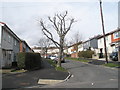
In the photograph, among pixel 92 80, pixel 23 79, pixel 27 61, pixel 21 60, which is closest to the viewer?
pixel 23 79

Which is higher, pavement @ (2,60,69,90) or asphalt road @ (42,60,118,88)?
pavement @ (2,60,69,90)

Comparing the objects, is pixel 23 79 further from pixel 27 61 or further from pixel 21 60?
pixel 27 61

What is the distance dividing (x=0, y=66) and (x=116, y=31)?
30199mm

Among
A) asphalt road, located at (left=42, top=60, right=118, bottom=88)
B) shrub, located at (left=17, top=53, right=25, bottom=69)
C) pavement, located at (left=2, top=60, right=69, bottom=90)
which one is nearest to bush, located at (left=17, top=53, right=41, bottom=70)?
shrub, located at (left=17, top=53, right=25, bottom=69)

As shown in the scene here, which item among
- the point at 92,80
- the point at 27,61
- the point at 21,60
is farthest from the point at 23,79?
the point at 27,61

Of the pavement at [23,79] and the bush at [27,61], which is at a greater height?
the bush at [27,61]

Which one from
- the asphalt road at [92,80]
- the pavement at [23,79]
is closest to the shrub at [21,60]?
the pavement at [23,79]

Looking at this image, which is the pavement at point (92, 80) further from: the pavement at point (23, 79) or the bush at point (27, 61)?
the bush at point (27, 61)

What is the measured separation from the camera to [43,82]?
14305 mm

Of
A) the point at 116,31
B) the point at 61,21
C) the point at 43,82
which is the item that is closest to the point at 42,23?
the point at 61,21

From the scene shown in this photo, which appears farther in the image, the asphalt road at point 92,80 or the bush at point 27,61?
the bush at point 27,61

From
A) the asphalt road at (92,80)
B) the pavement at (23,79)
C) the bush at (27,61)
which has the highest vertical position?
the bush at (27,61)

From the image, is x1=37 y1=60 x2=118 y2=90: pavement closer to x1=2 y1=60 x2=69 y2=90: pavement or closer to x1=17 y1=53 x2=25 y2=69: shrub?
x1=2 y1=60 x2=69 y2=90: pavement

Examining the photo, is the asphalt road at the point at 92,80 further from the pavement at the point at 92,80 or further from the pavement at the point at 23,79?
the pavement at the point at 23,79
